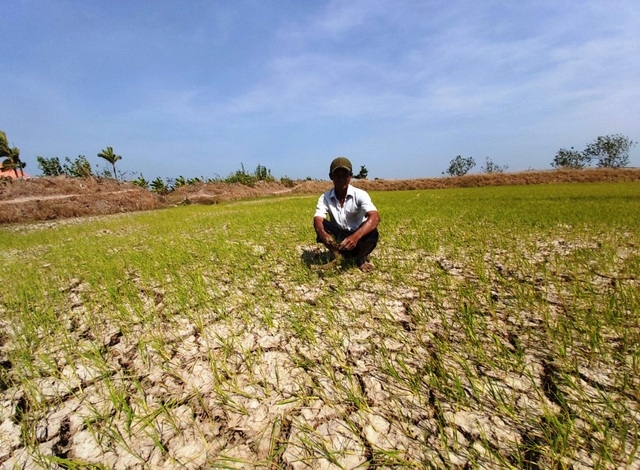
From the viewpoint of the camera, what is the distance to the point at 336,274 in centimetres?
311

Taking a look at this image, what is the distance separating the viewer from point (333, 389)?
1461mm

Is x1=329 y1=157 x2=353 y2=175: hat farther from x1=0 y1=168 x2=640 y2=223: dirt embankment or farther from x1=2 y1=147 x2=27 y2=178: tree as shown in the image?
x1=2 y1=147 x2=27 y2=178: tree

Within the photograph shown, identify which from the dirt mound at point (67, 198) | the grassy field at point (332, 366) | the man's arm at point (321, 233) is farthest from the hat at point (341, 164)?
the dirt mound at point (67, 198)

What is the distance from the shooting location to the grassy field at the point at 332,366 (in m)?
1.14

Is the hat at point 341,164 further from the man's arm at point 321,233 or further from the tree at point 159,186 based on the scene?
the tree at point 159,186

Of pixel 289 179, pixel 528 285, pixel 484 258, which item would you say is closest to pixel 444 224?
pixel 484 258

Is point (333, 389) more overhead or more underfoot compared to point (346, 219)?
more underfoot

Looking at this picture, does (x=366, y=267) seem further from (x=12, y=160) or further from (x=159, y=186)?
(x=12, y=160)

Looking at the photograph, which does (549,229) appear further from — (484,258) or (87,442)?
(87,442)

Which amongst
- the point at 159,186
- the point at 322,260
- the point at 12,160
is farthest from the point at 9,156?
the point at 322,260

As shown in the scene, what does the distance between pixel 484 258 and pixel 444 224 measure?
2.36m

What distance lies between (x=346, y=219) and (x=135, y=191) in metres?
17.6

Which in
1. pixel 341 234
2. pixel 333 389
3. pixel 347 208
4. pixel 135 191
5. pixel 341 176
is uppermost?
pixel 135 191

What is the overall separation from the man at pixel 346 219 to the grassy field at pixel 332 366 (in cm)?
29
